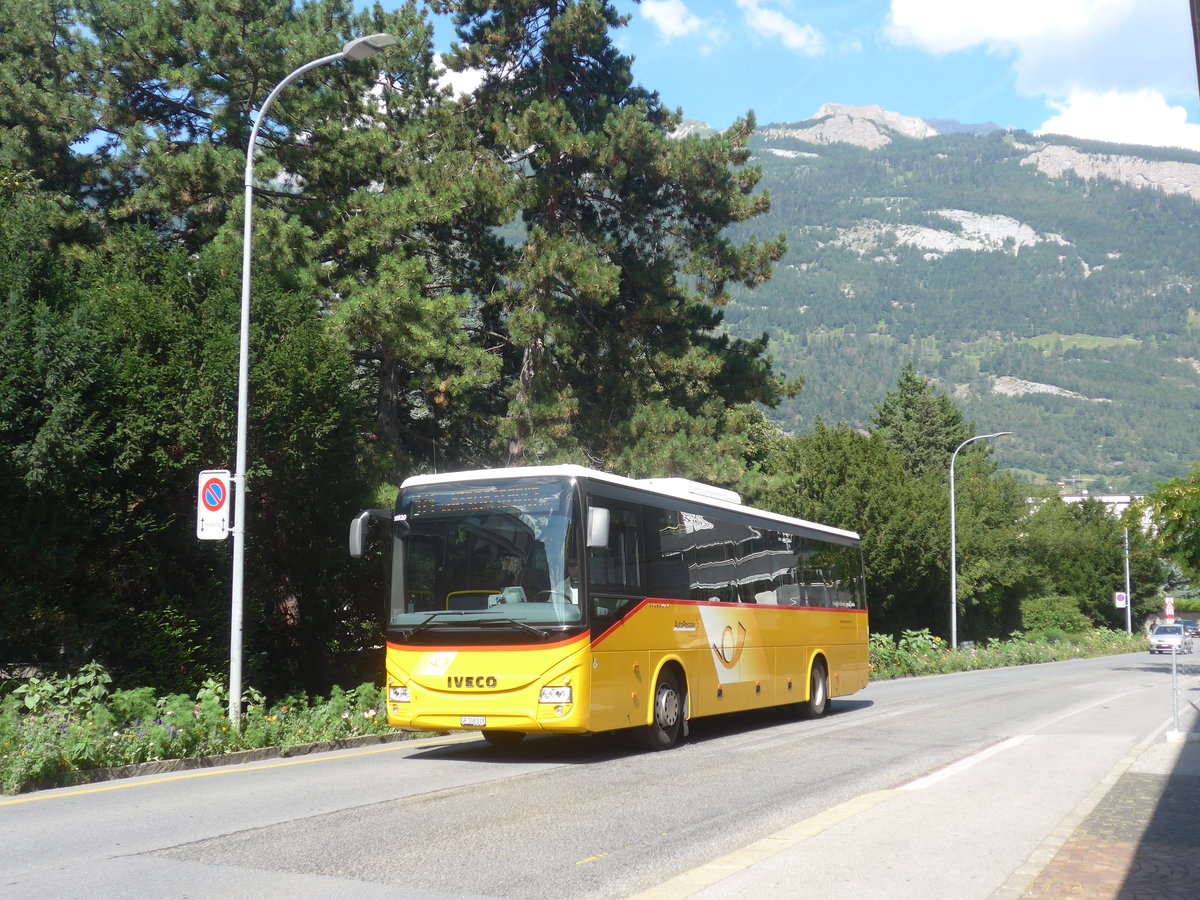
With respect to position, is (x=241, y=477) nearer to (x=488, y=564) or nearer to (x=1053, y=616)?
(x=488, y=564)

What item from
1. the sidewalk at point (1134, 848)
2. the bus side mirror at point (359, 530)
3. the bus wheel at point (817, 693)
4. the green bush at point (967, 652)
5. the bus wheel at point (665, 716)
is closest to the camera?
the sidewalk at point (1134, 848)

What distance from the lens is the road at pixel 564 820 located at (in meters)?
6.70

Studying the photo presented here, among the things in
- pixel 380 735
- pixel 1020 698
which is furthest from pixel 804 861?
pixel 1020 698

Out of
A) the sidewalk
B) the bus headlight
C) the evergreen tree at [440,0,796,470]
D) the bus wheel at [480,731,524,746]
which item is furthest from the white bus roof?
the evergreen tree at [440,0,796,470]

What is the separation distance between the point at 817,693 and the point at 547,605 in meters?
8.59

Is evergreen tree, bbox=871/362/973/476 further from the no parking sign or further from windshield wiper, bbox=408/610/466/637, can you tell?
windshield wiper, bbox=408/610/466/637

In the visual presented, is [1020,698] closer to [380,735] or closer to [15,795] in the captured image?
[380,735]

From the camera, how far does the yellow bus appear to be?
12.3 meters

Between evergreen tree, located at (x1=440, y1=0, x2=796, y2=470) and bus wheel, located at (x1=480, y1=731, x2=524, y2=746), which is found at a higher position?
evergreen tree, located at (x1=440, y1=0, x2=796, y2=470)

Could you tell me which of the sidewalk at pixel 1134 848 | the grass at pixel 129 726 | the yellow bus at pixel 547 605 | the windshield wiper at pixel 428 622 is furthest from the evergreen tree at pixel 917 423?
the sidewalk at pixel 1134 848

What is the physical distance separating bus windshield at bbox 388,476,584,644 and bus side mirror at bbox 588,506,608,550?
9.1 inches

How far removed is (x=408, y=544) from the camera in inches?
518

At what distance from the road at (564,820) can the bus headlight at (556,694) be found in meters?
0.71

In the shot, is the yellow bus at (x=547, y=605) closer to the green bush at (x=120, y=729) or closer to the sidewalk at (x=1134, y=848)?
the green bush at (x=120, y=729)
